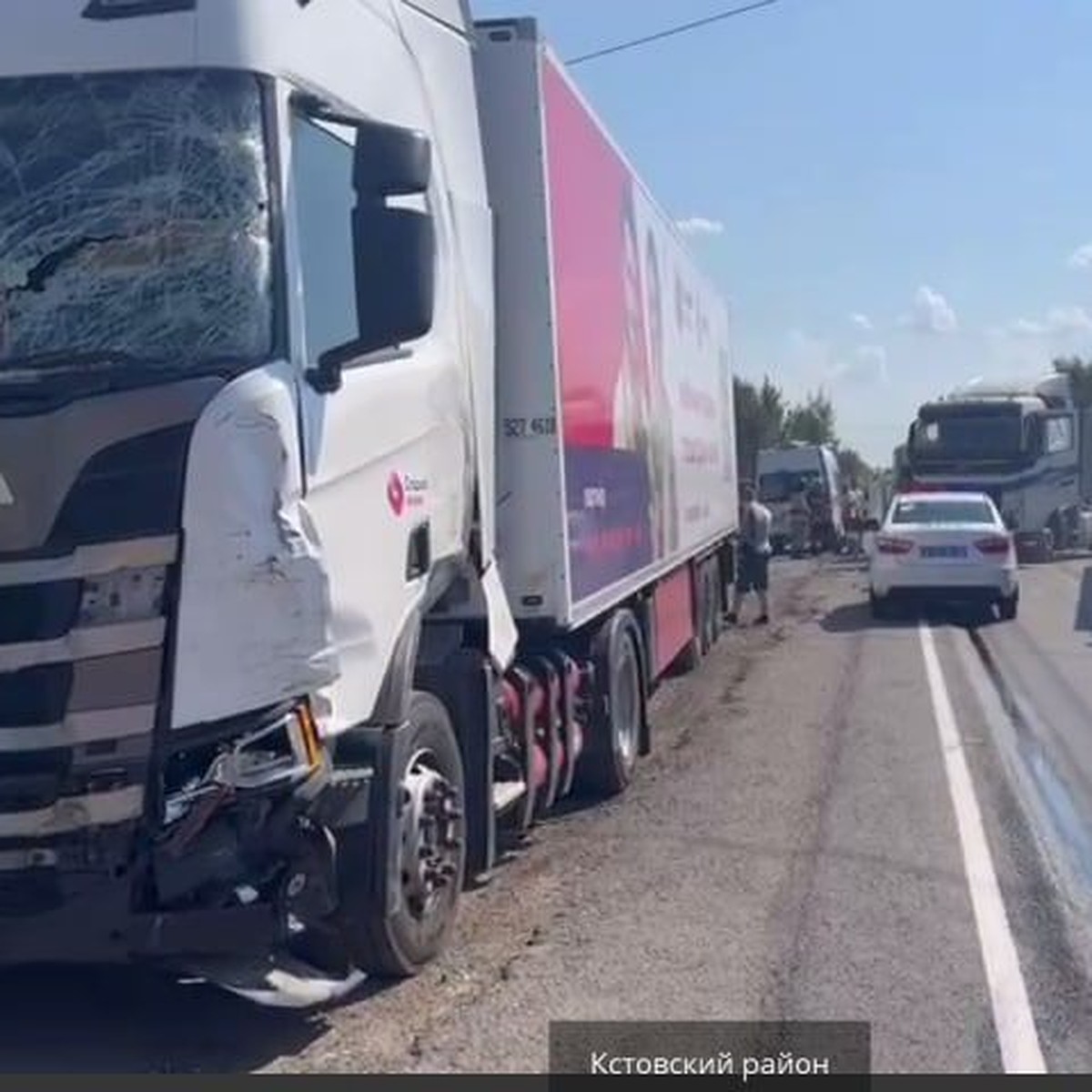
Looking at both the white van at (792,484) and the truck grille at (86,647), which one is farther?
the white van at (792,484)

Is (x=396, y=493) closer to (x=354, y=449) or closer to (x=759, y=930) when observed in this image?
(x=354, y=449)

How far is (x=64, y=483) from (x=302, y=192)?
140cm

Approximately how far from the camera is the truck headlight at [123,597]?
5578 millimetres

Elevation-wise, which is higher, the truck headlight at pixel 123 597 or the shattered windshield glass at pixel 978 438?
the truck headlight at pixel 123 597

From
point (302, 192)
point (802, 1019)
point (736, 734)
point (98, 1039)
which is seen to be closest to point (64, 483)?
point (302, 192)

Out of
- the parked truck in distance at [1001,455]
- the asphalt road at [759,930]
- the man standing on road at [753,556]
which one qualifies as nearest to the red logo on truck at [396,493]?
the asphalt road at [759,930]

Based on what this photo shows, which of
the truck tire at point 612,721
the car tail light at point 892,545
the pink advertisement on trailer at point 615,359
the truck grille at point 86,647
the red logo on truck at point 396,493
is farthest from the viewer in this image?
the car tail light at point 892,545

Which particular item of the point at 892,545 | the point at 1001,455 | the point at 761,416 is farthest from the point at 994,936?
the point at 761,416

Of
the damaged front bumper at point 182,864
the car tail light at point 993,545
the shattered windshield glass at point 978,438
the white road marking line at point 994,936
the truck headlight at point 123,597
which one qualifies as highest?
the truck headlight at point 123,597

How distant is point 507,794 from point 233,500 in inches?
136

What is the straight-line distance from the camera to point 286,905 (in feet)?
19.8

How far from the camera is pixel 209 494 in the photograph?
5.59m

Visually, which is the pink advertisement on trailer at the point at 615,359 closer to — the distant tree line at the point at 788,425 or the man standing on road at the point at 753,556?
the man standing on road at the point at 753,556

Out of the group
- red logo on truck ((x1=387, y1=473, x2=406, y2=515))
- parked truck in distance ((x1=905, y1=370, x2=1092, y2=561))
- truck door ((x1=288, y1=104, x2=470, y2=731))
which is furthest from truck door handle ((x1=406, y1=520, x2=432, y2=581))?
parked truck in distance ((x1=905, y1=370, x2=1092, y2=561))
